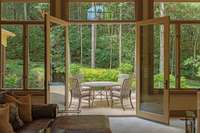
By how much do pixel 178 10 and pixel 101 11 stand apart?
1.87 meters

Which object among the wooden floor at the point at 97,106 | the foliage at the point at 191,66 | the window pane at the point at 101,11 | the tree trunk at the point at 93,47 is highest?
the window pane at the point at 101,11

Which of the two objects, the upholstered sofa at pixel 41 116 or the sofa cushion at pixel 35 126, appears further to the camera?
the upholstered sofa at pixel 41 116

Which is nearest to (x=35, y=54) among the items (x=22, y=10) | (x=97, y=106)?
(x=22, y=10)

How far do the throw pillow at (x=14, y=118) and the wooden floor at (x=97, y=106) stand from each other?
2.21 meters

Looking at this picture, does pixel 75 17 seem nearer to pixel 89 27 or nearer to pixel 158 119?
pixel 158 119

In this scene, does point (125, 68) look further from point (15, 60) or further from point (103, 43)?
point (15, 60)

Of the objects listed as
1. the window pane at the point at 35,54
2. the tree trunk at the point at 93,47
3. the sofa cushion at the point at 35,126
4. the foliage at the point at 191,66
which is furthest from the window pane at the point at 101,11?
the tree trunk at the point at 93,47

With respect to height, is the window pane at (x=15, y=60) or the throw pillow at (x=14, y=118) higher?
the window pane at (x=15, y=60)

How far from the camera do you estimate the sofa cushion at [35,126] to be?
516 cm

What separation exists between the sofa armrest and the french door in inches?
116

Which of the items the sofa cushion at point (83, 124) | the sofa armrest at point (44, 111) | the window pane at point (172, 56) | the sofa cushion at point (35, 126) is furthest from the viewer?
the window pane at point (172, 56)

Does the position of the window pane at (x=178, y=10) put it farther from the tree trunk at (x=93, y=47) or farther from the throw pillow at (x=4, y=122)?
the throw pillow at (x=4, y=122)

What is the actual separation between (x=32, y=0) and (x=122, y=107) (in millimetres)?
3799

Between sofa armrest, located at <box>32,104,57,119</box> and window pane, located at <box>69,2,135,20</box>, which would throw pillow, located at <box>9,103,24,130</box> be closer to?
sofa armrest, located at <box>32,104,57,119</box>
